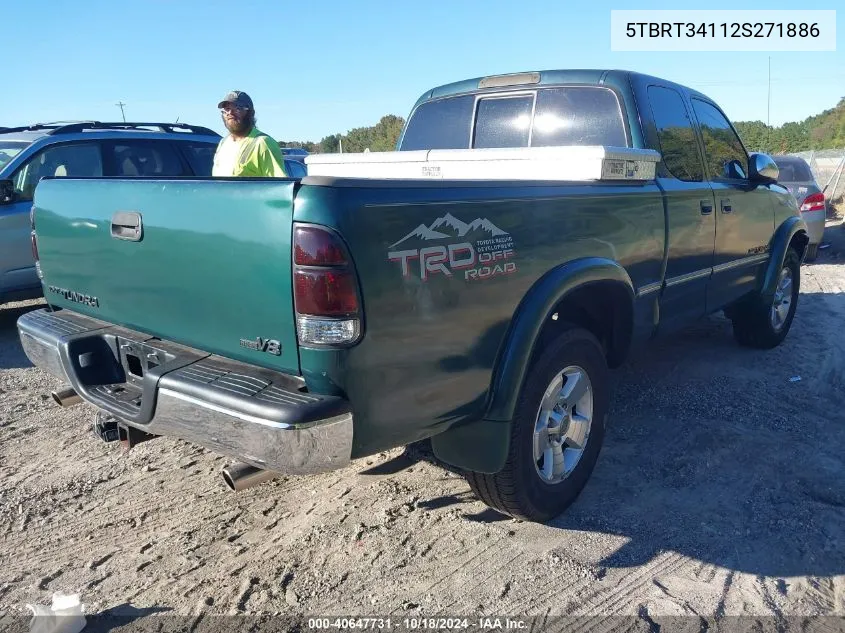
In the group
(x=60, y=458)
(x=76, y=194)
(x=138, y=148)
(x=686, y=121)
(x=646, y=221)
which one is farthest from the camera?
(x=138, y=148)

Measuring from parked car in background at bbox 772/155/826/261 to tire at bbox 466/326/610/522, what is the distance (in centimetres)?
829

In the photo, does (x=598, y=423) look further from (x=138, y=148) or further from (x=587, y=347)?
(x=138, y=148)

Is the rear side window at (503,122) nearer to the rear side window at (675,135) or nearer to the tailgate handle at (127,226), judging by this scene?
the rear side window at (675,135)

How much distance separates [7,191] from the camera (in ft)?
20.8

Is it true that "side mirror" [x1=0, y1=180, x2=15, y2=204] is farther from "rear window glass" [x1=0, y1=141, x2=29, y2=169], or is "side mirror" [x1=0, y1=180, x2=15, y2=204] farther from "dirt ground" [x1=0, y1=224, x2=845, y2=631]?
"dirt ground" [x1=0, y1=224, x2=845, y2=631]

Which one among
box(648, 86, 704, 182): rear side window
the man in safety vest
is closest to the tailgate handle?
the man in safety vest

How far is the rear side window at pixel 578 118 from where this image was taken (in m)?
3.96

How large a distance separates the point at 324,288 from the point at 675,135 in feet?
10.1

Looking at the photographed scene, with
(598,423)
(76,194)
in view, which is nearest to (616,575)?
(598,423)

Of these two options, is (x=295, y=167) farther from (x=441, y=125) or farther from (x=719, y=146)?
(x=719, y=146)

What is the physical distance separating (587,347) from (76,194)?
2.47m

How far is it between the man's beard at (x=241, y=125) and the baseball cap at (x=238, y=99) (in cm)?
7

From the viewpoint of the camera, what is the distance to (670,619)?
2570mm

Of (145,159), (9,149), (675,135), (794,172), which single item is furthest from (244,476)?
(794,172)
